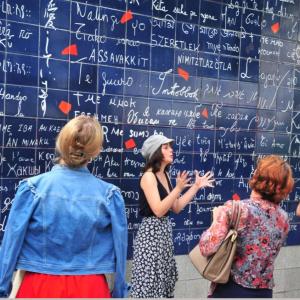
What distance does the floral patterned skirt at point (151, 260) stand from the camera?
183 inches

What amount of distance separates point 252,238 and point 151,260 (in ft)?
4.51

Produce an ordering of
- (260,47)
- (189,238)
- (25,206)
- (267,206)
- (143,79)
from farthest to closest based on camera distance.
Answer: (260,47)
(189,238)
(143,79)
(267,206)
(25,206)

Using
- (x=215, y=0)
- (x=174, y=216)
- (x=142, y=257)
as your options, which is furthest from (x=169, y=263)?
(x=215, y=0)

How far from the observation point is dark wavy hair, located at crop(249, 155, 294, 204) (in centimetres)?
347

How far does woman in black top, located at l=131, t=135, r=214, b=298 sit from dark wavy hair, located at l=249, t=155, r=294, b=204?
46.2 inches

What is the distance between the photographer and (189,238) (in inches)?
235

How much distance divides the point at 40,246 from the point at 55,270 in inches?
5.3

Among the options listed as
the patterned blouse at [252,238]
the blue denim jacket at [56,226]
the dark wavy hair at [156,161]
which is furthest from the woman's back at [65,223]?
the dark wavy hair at [156,161]

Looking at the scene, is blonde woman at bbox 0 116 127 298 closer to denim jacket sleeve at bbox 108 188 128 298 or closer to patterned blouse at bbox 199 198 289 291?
denim jacket sleeve at bbox 108 188 128 298

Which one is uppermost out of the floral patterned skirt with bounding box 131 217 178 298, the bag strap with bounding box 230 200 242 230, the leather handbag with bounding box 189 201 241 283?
the bag strap with bounding box 230 200 242 230

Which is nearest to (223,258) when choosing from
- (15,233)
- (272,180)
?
(272,180)

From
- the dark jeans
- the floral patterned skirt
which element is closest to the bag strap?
the dark jeans

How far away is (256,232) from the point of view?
345 cm

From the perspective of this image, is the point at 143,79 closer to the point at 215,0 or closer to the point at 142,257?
the point at 215,0
